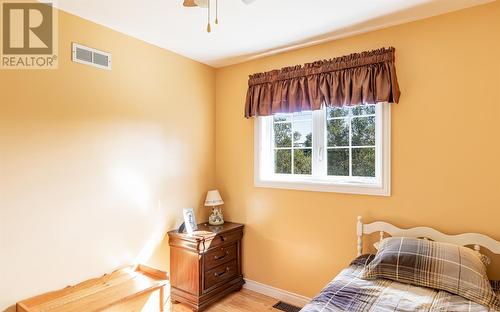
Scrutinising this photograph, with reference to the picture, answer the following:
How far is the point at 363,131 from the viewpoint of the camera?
2.65m

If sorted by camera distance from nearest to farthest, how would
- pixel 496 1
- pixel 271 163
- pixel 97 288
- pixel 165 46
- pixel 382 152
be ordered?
pixel 496 1 → pixel 97 288 → pixel 382 152 → pixel 165 46 → pixel 271 163

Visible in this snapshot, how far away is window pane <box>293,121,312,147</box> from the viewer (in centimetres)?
297

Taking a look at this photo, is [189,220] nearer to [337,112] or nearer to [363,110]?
[337,112]

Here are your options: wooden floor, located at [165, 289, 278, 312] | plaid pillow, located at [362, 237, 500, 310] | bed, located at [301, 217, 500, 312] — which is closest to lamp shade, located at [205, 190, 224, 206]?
wooden floor, located at [165, 289, 278, 312]

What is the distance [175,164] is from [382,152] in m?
1.99

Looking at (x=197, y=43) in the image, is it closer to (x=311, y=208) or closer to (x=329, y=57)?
(x=329, y=57)

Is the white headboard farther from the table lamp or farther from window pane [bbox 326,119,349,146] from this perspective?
the table lamp

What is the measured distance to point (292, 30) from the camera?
2590 mm

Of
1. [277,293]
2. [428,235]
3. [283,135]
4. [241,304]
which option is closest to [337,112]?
[283,135]

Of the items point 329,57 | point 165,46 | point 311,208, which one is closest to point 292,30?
point 329,57

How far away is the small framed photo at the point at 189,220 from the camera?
2.97 meters

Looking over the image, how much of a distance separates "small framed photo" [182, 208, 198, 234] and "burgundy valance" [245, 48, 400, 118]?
1.18 meters

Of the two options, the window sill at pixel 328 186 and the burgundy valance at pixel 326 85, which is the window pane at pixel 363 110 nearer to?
the burgundy valance at pixel 326 85

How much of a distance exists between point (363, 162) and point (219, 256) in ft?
5.51
